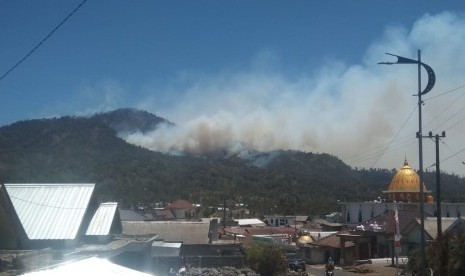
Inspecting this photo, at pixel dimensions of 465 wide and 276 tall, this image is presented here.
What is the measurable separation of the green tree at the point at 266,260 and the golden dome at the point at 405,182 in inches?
1765

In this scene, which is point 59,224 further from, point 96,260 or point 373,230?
point 373,230

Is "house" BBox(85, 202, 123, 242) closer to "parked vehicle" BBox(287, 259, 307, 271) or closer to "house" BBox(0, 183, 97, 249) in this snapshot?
"house" BBox(0, 183, 97, 249)

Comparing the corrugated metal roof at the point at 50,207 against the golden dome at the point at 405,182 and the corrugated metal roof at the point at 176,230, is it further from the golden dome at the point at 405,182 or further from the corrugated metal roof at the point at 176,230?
the golden dome at the point at 405,182

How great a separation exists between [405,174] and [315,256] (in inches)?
1037

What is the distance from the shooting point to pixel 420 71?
2881 cm

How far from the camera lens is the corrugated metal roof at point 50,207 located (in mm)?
23266

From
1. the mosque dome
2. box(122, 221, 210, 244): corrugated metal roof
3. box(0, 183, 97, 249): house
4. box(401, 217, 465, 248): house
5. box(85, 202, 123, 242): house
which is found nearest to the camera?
box(0, 183, 97, 249): house

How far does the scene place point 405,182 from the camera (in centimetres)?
8438

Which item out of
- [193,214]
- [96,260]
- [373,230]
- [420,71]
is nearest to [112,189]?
[193,214]

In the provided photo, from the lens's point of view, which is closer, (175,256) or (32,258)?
(32,258)

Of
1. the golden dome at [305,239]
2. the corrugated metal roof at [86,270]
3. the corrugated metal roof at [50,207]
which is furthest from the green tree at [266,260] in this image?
the corrugated metal roof at [86,270]

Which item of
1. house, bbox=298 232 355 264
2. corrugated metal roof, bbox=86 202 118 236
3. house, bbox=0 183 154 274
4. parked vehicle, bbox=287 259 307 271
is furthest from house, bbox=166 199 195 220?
house, bbox=0 183 154 274

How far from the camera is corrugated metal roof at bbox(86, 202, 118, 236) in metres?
26.9

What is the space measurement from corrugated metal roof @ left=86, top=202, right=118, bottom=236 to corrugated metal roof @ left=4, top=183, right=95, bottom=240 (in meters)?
1.82
